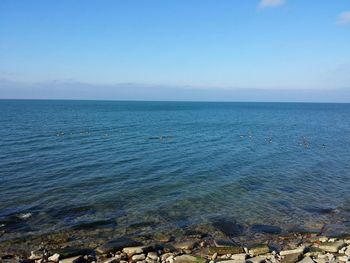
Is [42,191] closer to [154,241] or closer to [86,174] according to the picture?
[86,174]

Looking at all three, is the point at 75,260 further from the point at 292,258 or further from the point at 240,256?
the point at 292,258

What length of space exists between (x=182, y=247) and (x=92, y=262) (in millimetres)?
4453

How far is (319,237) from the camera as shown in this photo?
19188mm

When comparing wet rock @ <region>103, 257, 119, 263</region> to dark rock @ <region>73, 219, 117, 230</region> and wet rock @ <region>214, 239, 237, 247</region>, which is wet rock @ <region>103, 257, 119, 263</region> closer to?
dark rock @ <region>73, 219, 117, 230</region>

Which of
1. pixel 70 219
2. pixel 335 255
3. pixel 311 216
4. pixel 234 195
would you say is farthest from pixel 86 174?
pixel 335 255

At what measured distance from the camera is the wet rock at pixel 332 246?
56.3 feet

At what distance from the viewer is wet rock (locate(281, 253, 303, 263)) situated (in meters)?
15.8

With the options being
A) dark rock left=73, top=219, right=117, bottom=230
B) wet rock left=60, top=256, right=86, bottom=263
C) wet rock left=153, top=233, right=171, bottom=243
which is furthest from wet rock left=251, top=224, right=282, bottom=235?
wet rock left=60, top=256, right=86, bottom=263

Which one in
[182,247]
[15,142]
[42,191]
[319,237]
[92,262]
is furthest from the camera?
[15,142]

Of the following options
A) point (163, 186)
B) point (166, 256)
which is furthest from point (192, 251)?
point (163, 186)

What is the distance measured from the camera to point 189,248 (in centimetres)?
1750

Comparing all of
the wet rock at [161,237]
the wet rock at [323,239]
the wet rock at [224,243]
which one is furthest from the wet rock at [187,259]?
the wet rock at [323,239]

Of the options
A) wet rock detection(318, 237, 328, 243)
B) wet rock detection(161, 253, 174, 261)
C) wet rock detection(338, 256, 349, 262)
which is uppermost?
wet rock detection(338, 256, 349, 262)

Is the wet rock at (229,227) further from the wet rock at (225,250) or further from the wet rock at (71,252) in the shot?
the wet rock at (71,252)
